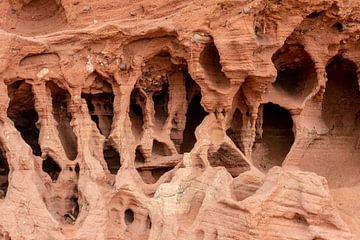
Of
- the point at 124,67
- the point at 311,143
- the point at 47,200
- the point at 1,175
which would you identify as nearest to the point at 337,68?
the point at 311,143

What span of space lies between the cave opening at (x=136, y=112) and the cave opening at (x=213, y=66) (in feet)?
3.66

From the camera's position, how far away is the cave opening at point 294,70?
8406 mm

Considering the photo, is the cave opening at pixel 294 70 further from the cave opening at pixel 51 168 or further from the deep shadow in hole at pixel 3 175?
the deep shadow in hole at pixel 3 175

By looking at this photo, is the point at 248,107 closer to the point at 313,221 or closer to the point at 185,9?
the point at 185,9

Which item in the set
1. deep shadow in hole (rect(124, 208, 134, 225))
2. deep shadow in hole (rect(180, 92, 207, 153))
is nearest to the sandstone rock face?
deep shadow in hole (rect(124, 208, 134, 225))

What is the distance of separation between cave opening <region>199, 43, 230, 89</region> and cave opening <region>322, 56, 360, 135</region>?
1.98 metres

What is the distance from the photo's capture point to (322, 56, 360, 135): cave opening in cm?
905

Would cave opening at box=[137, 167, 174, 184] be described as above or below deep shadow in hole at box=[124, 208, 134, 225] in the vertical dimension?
above

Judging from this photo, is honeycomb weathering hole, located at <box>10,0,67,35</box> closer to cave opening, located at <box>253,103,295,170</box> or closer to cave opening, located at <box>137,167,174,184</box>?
cave opening, located at <box>137,167,174,184</box>

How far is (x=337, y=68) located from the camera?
8.95 m

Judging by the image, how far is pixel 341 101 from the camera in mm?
9242

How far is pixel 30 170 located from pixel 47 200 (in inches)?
19.2

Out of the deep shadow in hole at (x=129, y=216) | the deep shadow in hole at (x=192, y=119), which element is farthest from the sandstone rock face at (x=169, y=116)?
the deep shadow in hole at (x=192, y=119)

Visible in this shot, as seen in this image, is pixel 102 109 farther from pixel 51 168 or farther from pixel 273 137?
pixel 273 137
